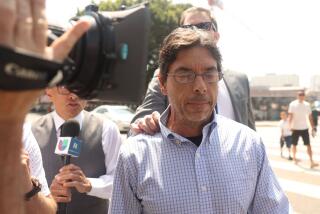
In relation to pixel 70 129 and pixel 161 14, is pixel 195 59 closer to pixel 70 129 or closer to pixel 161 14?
pixel 70 129

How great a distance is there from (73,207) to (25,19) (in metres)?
2.15

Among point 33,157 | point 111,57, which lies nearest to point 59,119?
point 33,157

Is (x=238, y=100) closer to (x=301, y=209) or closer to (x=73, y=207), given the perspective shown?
(x=73, y=207)

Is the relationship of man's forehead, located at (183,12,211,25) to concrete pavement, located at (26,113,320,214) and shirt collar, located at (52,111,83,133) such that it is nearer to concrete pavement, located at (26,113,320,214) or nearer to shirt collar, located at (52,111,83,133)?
shirt collar, located at (52,111,83,133)

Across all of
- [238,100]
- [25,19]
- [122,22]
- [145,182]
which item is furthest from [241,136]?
[25,19]

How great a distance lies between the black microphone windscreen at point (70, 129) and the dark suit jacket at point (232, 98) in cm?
36

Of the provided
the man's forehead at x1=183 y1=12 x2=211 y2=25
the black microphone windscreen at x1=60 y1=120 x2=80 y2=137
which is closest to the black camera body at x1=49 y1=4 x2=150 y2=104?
the black microphone windscreen at x1=60 y1=120 x2=80 y2=137

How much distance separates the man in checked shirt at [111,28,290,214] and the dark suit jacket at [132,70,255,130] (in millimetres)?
535

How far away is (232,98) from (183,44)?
0.82 meters

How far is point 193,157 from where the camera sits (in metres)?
2.07

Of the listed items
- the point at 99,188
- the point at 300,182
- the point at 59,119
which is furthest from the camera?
the point at 300,182

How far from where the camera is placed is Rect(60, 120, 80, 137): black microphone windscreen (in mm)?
2729

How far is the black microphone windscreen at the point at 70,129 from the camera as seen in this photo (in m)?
2.73

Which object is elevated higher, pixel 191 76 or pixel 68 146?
pixel 191 76
